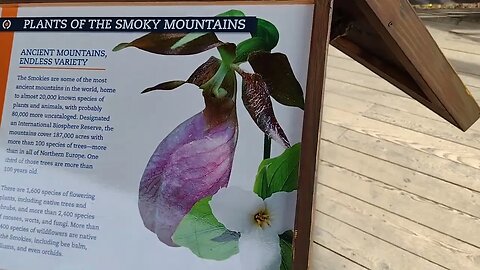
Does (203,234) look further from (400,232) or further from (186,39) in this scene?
(400,232)

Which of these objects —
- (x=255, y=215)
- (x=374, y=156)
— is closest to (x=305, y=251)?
(x=255, y=215)

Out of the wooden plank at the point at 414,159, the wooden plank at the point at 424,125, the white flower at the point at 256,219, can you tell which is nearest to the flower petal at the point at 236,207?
the white flower at the point at 256,219

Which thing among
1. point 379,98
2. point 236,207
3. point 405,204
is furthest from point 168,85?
point 379,98

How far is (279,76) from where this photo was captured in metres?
0.72

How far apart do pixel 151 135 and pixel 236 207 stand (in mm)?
132

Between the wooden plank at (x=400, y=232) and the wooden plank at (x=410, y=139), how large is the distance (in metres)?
0.30

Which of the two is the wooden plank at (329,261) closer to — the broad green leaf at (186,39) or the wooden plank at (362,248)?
the wooden plank at (362,248)

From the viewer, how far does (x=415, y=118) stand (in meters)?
1.87

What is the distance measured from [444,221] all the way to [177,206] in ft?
2.98

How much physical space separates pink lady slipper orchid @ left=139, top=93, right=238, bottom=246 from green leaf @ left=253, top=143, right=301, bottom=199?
1.5 inches

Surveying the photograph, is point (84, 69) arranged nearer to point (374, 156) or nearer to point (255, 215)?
point (255, 215)

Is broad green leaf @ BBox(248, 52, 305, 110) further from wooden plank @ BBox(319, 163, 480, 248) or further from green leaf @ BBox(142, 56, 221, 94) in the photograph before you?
wooden plank @ BBox(319, 163, 480, 248)

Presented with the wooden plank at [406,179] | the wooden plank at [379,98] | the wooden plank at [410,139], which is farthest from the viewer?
the wooden plank at [379,98]

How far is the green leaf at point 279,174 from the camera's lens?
0.70 metres
